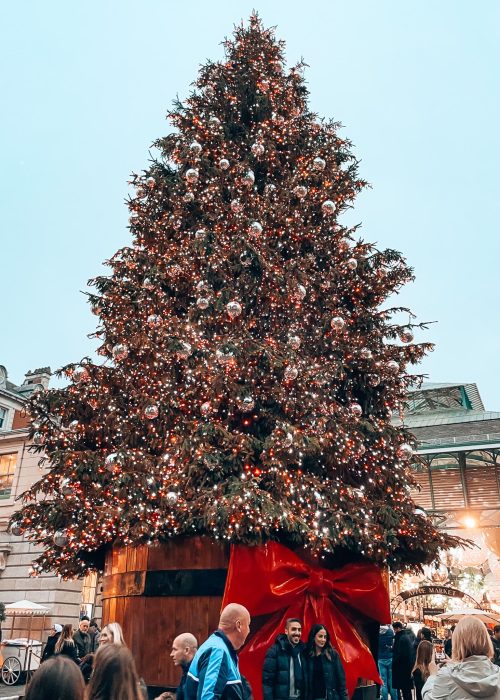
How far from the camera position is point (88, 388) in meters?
8.65

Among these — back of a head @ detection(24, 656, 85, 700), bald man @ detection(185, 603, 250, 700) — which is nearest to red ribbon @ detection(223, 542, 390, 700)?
bald man @ detection(185, 603, 250, 700)

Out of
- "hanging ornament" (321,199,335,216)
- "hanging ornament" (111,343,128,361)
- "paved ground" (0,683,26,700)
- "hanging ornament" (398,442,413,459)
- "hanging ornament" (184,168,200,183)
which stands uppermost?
"hanging ornament" (184,168,200,183)

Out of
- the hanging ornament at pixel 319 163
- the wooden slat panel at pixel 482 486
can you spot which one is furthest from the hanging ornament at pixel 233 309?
the wooden slat panel at pixel 482 486

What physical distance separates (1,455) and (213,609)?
20.3 meters

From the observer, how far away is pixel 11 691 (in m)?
15.3

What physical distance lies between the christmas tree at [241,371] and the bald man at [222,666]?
7.79 ft

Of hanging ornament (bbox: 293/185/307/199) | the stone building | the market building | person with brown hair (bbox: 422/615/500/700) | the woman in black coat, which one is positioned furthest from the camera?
the stone building

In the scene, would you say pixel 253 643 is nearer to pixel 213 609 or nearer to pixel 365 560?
pixel 213 609

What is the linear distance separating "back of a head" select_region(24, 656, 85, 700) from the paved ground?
1437 cm

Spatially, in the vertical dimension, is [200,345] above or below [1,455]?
below

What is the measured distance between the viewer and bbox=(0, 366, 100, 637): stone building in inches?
832

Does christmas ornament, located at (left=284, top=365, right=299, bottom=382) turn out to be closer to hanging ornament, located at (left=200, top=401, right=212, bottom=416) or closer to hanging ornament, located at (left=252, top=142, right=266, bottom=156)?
hanging ornament, located at (left=200, top=401, right=212, bottom=416)

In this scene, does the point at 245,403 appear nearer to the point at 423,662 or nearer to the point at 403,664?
the point at 423,662

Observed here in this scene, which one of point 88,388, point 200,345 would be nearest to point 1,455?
point 88,388
